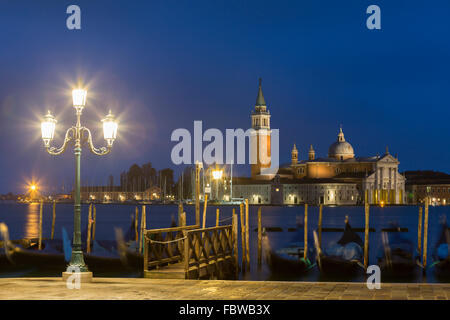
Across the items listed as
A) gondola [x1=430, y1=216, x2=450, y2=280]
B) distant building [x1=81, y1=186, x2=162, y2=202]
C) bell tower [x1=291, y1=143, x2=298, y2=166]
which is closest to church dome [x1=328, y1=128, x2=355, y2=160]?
bell tower [x1=291, y1=143, x2=298, y2=166]

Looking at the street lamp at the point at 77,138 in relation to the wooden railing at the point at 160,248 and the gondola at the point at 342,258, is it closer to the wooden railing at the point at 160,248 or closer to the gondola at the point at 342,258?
the wooden railing at the point at 160,248

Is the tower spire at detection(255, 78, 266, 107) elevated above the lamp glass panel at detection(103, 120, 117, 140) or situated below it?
above

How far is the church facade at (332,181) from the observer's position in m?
96.2

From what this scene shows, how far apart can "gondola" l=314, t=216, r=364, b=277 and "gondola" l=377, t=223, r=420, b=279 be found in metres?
0.80

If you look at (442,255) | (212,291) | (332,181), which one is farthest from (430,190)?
(212,291)

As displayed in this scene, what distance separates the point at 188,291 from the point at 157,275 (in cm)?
349

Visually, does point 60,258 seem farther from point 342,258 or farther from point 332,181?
point 332,181

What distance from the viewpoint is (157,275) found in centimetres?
1114

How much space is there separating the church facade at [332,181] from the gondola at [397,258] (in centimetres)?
7635

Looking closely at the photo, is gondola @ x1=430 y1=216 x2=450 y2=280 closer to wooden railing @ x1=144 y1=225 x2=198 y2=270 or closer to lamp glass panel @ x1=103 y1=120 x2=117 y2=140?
wooden railing @ x1=144 y1=225 x2=198 y2=270

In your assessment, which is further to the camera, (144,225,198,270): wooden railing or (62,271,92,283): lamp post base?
(144,225,198,270): wooden railing

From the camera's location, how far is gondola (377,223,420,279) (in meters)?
18.1

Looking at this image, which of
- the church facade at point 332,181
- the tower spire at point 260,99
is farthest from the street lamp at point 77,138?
the tower spire at point 260,99
